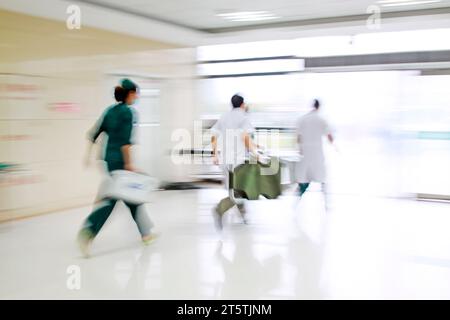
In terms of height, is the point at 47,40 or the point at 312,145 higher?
the point at 47,40

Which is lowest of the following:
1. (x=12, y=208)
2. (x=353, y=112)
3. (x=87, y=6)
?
(x=12, y=208)

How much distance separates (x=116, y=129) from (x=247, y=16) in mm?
3170

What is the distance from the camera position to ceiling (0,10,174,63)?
477cm

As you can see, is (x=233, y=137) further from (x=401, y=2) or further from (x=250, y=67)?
(x=250, y=67)

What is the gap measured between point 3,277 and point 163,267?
1231 mm

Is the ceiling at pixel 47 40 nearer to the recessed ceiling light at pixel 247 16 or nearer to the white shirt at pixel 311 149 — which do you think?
the recessed ceiling light at pixel 247 16

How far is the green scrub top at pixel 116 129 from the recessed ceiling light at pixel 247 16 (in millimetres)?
2773

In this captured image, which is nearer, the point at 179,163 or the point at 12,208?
the point at 12,208

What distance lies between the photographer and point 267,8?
5.48 m

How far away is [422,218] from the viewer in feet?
17.0

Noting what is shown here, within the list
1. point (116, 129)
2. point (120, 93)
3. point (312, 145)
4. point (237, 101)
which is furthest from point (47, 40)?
point (312, 145)

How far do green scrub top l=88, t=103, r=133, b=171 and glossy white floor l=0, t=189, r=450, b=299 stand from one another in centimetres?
89

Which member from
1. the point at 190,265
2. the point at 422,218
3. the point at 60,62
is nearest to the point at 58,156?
the point at 60,62
